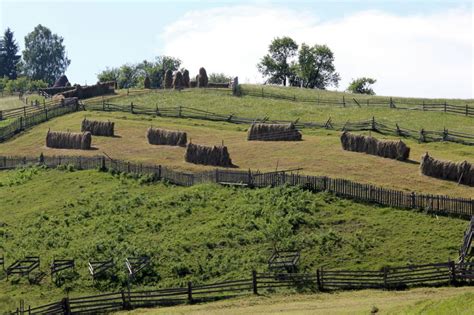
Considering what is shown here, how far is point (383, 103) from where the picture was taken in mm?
100875

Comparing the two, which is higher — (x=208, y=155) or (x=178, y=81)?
(x=178, y=81)

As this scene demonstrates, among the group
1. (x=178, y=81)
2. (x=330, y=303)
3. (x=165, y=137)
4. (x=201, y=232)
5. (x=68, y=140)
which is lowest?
(x=330, y=303)

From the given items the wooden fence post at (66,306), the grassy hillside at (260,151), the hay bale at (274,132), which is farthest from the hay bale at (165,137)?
the wooden fence post at (66,306)

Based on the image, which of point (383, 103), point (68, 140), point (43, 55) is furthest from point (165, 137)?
point (43, 55)

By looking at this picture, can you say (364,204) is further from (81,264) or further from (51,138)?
(51,138)

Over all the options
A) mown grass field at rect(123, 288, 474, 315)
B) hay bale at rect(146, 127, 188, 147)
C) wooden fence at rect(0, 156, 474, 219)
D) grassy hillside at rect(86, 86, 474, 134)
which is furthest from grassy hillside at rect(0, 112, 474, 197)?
mown grass field at rect(123, 288, 474, 315)

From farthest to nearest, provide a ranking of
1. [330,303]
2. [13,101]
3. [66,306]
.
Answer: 1. [13,101]
2. [66,306]
3. [330,303]

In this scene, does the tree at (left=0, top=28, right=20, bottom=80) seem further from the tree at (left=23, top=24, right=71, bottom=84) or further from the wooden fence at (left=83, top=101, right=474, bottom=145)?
the wooden fence at (left=83, top=101, right=474, bottom=145)

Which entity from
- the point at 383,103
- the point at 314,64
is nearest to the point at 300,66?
the point at 314,64

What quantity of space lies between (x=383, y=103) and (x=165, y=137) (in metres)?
30.8

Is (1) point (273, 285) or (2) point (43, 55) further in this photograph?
(2) point (43, 55)

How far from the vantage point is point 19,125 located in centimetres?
9219

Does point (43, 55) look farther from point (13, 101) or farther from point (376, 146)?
point (376, 146)

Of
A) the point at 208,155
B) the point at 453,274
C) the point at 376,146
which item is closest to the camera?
the point at 453,274
